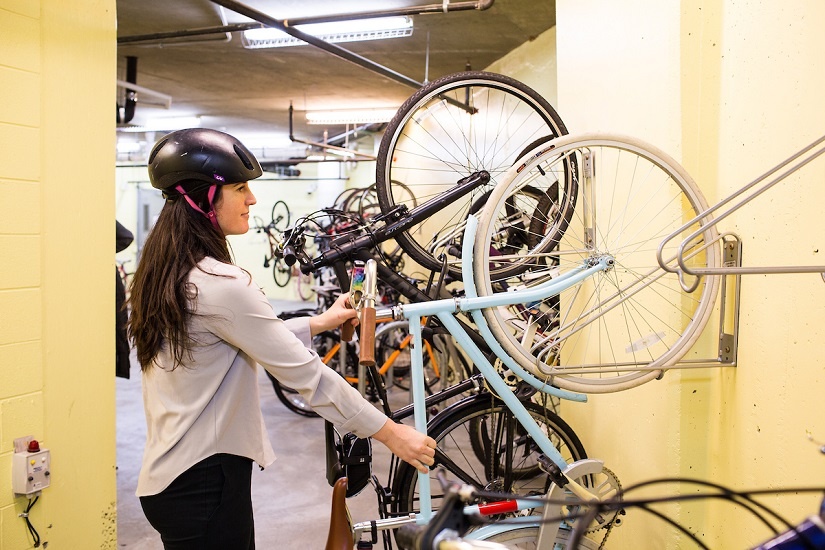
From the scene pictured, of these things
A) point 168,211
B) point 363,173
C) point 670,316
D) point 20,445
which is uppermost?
point 363,173

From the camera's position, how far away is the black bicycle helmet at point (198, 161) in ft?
5.49

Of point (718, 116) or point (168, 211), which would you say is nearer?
point (168, 211)

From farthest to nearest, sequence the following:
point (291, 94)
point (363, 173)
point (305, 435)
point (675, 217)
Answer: point (363, 173), point (291, 94), point (305, 435), point (675, 217)

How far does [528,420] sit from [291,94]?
695cm

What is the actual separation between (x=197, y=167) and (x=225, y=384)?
1.77 feet

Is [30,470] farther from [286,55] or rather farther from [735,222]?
[286,55]

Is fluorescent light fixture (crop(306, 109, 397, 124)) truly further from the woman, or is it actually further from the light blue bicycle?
the woman

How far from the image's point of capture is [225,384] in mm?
1637

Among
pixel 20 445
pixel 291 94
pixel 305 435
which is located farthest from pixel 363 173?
pixel 20 445

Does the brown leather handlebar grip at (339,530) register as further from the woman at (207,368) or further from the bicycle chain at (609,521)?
the bicycle chain at (609,521)

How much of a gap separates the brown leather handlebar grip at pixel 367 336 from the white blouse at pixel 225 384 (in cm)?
15

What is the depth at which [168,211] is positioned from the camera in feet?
5.49

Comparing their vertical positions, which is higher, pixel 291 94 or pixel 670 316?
pixel 291 94

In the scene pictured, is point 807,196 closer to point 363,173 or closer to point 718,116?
point 718,116
